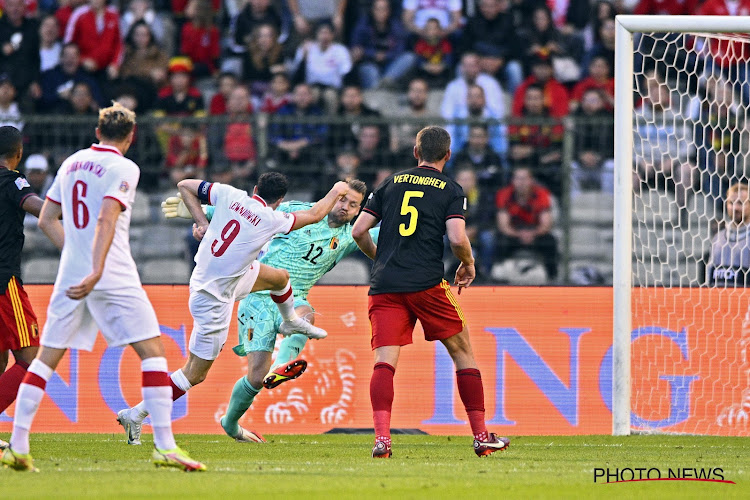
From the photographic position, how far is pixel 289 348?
9.24 metres

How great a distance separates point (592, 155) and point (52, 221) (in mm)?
7099

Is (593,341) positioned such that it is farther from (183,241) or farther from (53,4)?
(53,4)

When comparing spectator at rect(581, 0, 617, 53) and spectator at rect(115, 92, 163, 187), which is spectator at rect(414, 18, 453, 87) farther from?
spectator at rect(115, 92, 163, 187)

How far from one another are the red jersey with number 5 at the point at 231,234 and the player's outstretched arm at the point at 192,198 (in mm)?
94

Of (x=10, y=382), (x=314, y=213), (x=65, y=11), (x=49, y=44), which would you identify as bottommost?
(x=10, y=382)

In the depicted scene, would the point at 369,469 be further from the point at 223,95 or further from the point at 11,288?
the point at 223,95

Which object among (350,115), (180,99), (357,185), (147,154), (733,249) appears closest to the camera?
(357,185)

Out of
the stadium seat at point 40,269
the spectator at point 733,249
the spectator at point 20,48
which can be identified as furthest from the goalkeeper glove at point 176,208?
the spectator at point 20,48

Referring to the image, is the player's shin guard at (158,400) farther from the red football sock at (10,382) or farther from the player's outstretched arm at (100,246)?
the red football sock at (10,382)

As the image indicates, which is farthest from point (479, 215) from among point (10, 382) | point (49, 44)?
point (49, 44)

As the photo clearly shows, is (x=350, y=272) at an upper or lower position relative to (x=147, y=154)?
lower

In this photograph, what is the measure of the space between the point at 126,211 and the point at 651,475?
342 cm

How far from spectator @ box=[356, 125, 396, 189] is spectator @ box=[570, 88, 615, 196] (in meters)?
2.00

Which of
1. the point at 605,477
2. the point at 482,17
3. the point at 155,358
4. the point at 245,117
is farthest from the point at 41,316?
the point at 482,17
